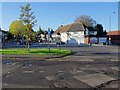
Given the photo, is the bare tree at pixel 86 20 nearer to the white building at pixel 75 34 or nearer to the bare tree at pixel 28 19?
the white building at pixel 75 34

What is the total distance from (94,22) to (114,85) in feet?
334

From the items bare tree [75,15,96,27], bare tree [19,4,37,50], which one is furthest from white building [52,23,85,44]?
bare tree [19,4,37,50]

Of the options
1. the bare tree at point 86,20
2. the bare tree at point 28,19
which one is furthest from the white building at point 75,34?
→ the bare tree at point 28,19

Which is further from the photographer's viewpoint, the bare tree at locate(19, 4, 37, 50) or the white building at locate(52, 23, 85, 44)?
the white building at locate(52, 23, 85, 44)

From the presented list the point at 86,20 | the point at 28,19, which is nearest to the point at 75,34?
the point at 86,20

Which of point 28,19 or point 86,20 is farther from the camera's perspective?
point 86,20

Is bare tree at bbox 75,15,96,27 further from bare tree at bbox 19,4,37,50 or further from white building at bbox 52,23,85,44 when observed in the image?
bare tree at bbox 19,4,37,50

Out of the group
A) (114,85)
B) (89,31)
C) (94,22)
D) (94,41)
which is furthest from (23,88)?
(94,22)

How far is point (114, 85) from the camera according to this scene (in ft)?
33.4

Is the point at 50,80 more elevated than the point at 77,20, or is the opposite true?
the point at 77,20

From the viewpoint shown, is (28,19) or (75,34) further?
(75,34)

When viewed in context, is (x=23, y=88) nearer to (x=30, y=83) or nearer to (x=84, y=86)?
(x=30, y=83)

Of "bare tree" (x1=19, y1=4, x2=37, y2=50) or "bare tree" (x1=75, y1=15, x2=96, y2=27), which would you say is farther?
"bare tree" (x1=75, y1=15, x2=96, y2=27)

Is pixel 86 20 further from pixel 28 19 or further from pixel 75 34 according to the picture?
pixel 28 19
